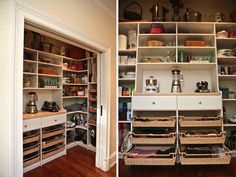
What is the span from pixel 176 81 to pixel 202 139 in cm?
26

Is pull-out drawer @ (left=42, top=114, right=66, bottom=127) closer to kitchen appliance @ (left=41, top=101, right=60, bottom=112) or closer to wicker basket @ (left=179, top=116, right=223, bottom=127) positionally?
kitchen appliance @ (left=41, top=101, right=60, bottom=112)

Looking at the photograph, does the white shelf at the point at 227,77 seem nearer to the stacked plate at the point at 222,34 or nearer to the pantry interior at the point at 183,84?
the pantry interior at the point at 183,84

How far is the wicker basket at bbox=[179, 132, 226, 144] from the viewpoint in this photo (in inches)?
29.0

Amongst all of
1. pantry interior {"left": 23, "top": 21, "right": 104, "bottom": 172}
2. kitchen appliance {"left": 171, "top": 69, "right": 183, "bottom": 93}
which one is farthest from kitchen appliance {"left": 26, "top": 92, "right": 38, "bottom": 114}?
kitchen appliance {"left": 171, "top": 69, "right": 183, "bottom": 93}

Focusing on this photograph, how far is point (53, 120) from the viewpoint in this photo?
1914mm

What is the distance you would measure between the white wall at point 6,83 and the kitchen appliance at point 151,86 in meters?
0.57

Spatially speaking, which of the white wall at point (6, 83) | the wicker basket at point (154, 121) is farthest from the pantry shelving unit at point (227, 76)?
the white wall at point (6, 83)

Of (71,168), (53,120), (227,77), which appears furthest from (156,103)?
(53,120)

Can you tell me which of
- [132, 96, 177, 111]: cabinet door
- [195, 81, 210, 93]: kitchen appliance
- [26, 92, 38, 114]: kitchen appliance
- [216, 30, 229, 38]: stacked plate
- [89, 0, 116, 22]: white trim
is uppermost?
[89, 0, 116, 22]: white trim

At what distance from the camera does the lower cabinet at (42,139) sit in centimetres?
167

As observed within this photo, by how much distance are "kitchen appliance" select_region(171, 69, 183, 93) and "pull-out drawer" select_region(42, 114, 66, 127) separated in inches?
56.1

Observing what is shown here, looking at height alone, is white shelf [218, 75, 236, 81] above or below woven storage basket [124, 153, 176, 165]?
above

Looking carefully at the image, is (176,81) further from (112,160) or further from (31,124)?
(31,124)

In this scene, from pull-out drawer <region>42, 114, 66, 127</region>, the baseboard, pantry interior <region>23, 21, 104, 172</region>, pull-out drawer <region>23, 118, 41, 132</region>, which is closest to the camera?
the baseboard
